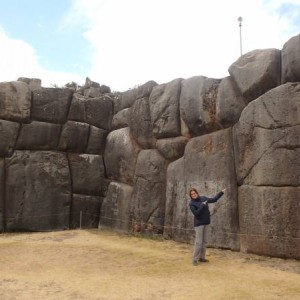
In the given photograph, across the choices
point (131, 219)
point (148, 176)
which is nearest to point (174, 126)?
point (148, 176)

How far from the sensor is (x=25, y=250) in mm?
8484

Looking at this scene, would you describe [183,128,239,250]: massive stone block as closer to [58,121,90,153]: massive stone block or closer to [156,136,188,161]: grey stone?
[156,136,188,161]: grey stone

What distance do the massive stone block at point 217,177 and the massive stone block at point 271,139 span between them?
1.09 feet

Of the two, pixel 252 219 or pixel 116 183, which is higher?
pixel 116 183

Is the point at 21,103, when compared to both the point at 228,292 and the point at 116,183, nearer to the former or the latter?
the point at 116,183

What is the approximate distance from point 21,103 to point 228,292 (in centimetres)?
827

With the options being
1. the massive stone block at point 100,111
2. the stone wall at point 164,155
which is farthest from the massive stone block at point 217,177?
the massive stone block at point 100,111

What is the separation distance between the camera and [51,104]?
11.8 meters

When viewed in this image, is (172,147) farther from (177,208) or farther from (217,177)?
(217,177)

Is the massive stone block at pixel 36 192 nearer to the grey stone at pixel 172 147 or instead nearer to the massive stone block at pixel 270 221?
the grey stone at pixel 172 147

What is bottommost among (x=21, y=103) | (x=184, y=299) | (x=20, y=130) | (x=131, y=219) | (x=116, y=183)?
(x=184, y=299)

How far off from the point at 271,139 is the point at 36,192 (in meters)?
6.72

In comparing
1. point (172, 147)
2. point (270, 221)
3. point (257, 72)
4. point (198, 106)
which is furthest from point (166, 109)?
point (270, 221)

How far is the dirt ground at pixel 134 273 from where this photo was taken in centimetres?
527
